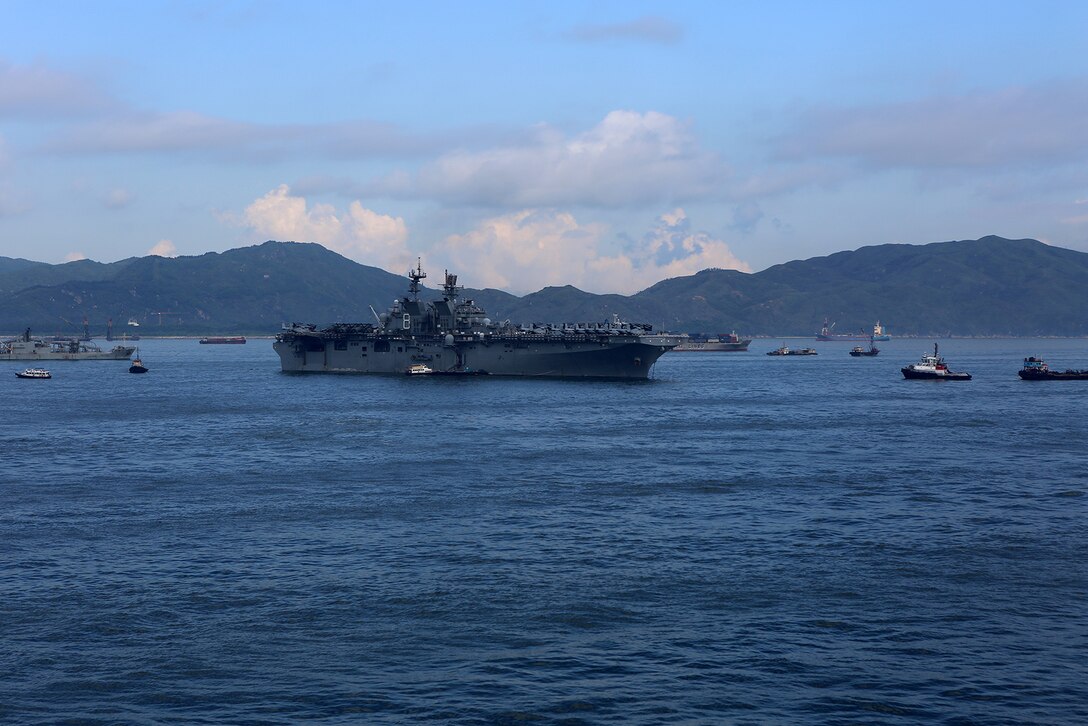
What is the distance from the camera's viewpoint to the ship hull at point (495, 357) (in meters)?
113

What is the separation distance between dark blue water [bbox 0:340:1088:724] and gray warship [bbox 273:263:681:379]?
169 ft

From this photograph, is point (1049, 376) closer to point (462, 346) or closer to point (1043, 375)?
point (1043, 375)

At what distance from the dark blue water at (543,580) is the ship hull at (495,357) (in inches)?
2009

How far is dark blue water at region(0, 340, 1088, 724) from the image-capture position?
20.4 metres

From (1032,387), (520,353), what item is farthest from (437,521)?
(1032,387)

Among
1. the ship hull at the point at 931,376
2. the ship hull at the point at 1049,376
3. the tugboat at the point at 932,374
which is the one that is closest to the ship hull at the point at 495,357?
the ship hull at the point at 931,376

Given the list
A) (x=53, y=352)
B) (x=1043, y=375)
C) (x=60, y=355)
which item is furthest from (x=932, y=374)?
(x=53, y=352)

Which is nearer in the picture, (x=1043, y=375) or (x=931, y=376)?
(x=1043, y=375)

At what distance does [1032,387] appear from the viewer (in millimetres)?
112062

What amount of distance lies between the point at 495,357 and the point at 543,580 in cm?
8905

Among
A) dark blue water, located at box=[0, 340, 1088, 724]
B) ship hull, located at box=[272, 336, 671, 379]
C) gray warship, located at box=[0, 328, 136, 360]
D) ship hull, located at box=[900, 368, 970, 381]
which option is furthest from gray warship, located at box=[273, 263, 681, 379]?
gray warship, located at box=[0, 328, 136, 360]

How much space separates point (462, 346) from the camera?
118125 millimetres

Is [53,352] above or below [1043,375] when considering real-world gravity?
below

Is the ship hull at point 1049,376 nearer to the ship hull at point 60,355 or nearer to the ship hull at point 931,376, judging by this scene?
the ship hull at point 931,376
